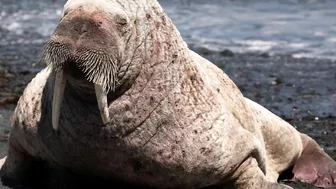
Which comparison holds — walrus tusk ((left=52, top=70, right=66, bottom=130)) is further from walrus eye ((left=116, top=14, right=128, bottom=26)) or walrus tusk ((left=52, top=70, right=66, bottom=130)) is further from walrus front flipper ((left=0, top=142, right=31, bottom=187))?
walrus front flipper ((left=0, top=142, right=31, bottom=187))

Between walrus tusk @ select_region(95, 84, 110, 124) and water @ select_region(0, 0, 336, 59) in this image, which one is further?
water @ select_region(0, 0, 336, 59)

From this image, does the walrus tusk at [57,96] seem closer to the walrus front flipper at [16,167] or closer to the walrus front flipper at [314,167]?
the walrus front flipper at [16,167]

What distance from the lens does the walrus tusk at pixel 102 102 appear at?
173 inches

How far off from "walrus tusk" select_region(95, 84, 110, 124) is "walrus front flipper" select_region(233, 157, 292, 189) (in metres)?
1.01

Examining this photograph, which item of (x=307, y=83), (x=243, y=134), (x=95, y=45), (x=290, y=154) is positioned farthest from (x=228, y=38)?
(x=95, y=45)

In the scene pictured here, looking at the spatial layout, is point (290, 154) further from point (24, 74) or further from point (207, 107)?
point (24, 74)

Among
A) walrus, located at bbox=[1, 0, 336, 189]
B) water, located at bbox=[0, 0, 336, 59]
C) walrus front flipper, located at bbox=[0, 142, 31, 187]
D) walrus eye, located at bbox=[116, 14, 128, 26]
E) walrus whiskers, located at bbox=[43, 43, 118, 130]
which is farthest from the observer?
water, located at bbox=[0, 0, 336, 59]

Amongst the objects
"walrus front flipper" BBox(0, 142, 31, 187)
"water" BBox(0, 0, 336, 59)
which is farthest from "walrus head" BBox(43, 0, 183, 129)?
"water" BBox(0, 0, 336, 59)

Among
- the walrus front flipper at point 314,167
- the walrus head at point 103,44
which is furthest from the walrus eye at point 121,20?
the walrus front flipper at point 314,167

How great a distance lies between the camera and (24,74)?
11047 mm

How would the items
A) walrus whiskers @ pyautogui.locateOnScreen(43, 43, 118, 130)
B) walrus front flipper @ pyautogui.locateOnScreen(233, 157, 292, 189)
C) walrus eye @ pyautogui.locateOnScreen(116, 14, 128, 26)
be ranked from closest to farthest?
walrus whiskers @ pyautogui.locateOnScreen(43, 43, 118, 130) < walrus eye @ pyautogui.locateOnScreen(116, 14, 128, 26) < walrus front flipper @ pyautogui.locateOnScreen(233, 157, 292, 189)

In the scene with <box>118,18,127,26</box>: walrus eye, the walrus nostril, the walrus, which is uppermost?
the walrus nostril

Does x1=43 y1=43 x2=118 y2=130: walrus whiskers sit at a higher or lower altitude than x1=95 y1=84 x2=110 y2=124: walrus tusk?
higher

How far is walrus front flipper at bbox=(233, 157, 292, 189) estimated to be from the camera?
17.0 ft
